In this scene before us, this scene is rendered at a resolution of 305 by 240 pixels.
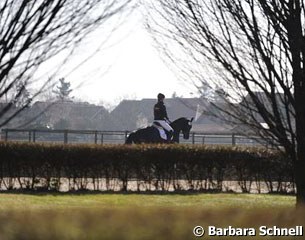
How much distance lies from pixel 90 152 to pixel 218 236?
1090 cm

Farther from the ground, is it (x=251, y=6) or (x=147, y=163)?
(x=251, y=6)

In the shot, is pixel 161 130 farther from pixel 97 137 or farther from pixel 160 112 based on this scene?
pixel 97 137

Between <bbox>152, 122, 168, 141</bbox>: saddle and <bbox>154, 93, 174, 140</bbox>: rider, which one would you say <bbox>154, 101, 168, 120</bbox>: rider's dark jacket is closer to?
<bbox>154, 93, 174, 140</bbox>: rider

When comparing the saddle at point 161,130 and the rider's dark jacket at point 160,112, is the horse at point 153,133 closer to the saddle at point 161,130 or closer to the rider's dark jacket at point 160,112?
the saddle at point 161,130

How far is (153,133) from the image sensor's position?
2448cm

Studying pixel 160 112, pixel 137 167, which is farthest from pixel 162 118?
pixel 137 167

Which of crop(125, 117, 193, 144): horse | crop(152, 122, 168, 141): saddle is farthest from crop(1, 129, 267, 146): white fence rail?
crop(152, 122, 168, 141): saddle

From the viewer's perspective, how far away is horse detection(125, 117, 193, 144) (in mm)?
24016

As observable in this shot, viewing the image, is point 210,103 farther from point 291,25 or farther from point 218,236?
point 218,236

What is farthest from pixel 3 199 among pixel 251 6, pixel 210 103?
pixel 251 6

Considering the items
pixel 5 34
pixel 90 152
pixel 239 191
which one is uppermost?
pixel 5 34

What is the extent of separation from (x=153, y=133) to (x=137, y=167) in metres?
8.60

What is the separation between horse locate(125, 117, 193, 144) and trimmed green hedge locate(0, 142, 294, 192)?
734cm

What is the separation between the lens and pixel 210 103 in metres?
8.21
